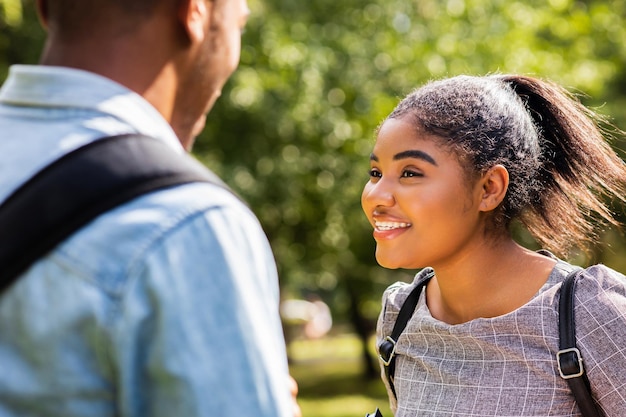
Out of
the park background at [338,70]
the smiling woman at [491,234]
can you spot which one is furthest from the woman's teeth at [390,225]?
the park background at [338,70]

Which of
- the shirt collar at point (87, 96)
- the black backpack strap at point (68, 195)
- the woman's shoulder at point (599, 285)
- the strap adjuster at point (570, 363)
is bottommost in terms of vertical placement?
the strap adjuster at point (570, 363)

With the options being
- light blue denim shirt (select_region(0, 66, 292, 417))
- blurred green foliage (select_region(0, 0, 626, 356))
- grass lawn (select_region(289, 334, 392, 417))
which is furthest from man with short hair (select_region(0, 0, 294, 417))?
grass lawn (select_region(289, 334, 392, 417))

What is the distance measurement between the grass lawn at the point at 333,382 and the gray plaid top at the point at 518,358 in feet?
34.9

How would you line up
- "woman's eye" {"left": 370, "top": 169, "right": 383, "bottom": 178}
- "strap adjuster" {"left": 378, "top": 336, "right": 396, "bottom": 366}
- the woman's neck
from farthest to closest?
"strap adjuster" {"left": 378, "top": 336, "right": 396, "bottom": 366}
"woman's eye" {"left": 370, "top": 169, "right": 383, "bottom": 178}
the woman's neck

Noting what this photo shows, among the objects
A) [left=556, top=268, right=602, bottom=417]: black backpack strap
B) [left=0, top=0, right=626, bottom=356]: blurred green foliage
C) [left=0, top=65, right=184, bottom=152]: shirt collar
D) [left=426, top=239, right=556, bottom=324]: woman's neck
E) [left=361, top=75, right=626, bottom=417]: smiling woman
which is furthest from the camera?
[left=0, top=0, right=626, bottom=356]: blurred green foliage

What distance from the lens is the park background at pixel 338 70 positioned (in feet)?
34.3

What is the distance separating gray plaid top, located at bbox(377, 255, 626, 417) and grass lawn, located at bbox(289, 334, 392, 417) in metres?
→ 10.6

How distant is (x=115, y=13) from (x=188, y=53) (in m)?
0.12

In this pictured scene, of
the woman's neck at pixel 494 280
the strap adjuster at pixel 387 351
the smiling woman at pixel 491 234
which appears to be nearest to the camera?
the smiling woman at pixel 491 234

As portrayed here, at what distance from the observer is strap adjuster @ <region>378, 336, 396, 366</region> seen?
9.29 feet

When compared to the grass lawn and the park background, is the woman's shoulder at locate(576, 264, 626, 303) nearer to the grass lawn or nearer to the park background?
the park background

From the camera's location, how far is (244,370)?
3.53 feet

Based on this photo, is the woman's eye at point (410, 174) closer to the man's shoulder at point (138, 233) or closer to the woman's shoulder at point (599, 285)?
the woman's shoulder at point (599, 285)

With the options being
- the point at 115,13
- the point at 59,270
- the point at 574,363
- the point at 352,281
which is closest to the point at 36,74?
the point at 115,13
